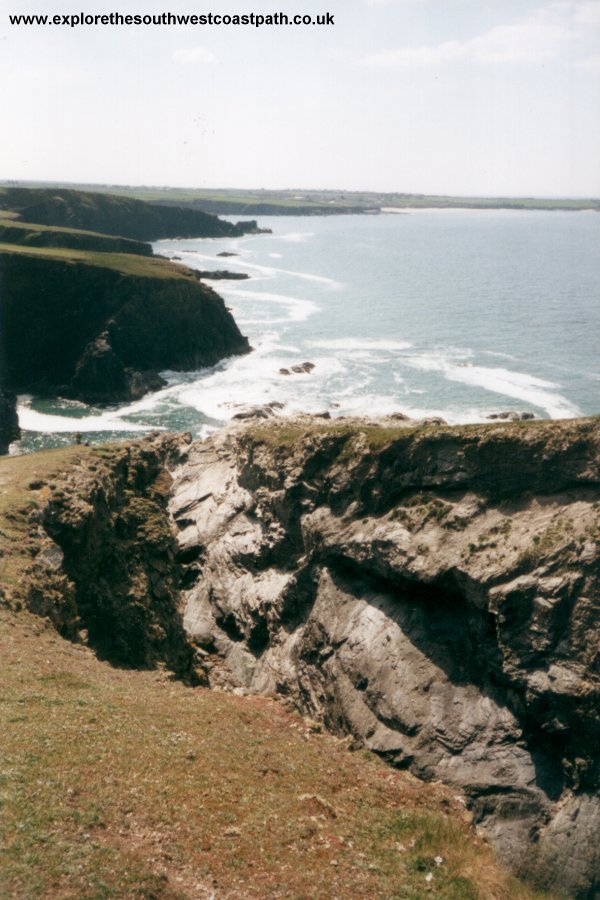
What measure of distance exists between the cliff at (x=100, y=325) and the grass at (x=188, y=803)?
70687 millimetres

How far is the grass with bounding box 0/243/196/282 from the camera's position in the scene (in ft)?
343

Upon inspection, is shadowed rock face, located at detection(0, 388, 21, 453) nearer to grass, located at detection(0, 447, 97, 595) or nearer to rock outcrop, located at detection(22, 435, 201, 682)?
grass, located at detection(0, 447, 97, 595)

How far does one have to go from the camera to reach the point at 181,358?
342ft

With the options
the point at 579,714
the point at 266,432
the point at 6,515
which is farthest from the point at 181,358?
the point at 579,714

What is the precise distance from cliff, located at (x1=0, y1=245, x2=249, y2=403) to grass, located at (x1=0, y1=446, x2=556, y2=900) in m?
70.7

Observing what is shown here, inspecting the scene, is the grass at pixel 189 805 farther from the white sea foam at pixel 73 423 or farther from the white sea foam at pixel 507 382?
the white sea foam at pixel 507 382

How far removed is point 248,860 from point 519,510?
18963 mm

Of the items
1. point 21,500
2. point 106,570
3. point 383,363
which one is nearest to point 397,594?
point 106,570

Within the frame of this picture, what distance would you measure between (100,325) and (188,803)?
9082cm

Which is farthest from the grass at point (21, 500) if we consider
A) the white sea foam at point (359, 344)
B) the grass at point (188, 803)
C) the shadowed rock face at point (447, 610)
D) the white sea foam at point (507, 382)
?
the white sea foam at point (359, 344)

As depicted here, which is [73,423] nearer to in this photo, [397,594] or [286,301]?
[397,594]

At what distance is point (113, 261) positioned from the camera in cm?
11275

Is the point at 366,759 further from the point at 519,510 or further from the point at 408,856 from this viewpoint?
the point at 519,510

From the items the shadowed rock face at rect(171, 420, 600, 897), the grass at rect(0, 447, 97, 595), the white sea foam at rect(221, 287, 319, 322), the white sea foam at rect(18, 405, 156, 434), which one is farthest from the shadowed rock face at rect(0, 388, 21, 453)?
the white sea foam at rect(221, 287, 319, 322)
